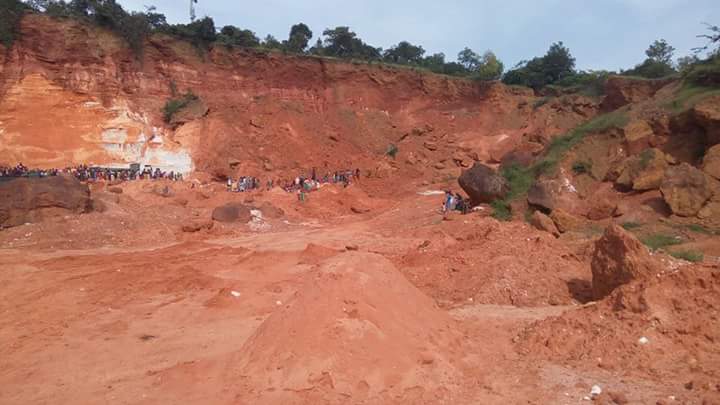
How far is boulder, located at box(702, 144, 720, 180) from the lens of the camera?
13017mm

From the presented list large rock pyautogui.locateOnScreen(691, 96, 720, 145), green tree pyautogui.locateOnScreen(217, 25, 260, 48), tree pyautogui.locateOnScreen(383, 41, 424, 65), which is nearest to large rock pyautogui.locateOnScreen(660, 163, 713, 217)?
large rock pyautogui.locateOnScreen(691, 96, 720, 145)

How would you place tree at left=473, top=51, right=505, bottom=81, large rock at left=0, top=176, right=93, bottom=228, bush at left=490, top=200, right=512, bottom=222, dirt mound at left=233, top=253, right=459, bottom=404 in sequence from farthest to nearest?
tree at left=473, top=51, right=505, bottom=81 → bush at left=490, top=200, right=512, bottom=222 → large rock at left=0, top=176, right=93, bottom=228 → dirt mound at left=233, top=253, right=459, bottom=404

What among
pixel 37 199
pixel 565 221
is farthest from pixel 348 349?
pixel 37 199

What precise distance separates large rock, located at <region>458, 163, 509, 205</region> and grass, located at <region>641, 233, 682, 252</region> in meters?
5.07

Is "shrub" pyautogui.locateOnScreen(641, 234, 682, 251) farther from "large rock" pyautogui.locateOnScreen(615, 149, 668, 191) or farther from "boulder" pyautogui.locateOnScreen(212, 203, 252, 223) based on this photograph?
"boulder" pyautogui.locateOnScreen(212, 203, 252, 223)

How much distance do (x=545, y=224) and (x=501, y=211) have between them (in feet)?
10.4

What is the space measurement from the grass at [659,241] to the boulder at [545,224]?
73.1 inches

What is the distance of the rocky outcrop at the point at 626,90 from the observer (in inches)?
1075

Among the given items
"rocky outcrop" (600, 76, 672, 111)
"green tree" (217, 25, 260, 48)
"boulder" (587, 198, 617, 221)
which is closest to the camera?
"boulder" (587, 198, 617, 221)

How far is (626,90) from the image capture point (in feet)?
92.6

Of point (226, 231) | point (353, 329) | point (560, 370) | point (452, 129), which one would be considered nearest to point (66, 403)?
point (353, 329)

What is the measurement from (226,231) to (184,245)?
8.81 feet

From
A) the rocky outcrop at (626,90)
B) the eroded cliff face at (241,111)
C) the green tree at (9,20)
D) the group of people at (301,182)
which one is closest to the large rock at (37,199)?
the group of people at (301,182)

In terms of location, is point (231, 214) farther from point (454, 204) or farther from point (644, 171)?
point (644, 171)
